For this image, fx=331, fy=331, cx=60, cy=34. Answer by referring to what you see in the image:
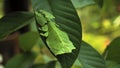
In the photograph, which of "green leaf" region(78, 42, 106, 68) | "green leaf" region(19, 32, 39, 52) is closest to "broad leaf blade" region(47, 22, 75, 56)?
"green leaf" region(78, 42, 106, 68)

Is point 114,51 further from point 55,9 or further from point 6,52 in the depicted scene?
point 6,52

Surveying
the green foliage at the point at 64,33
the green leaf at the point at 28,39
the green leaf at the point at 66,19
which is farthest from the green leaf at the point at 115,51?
the green leaf at the point at 28,39

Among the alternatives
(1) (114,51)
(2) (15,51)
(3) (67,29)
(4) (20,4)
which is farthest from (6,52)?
(3) (67,29)

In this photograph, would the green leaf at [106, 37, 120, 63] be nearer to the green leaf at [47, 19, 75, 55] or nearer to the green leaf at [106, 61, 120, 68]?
the green leaf at [106, 61, 120, 68]

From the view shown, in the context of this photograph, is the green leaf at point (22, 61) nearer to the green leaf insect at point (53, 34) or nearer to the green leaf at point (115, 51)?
the green leaf at point (115, 51)

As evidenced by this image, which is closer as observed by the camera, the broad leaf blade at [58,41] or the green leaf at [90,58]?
the broad leaf blade at [58,41]
